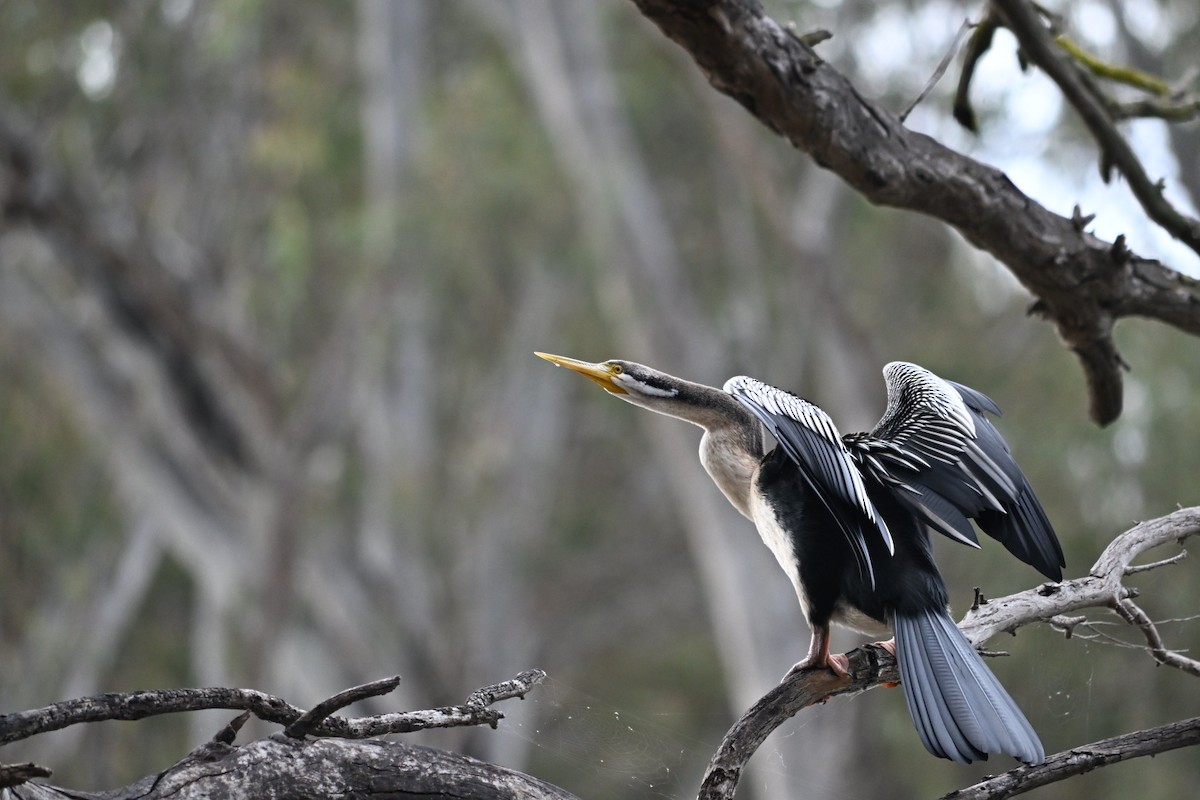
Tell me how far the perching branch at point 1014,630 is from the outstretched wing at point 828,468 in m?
0.15

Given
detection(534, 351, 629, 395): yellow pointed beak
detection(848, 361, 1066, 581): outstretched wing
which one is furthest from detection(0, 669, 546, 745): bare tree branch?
detection(534, 351, 629, 395): yellow pointed beak

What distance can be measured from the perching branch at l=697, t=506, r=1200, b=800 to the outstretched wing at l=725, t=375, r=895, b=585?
0.15 metres

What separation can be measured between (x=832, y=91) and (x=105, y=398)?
6830 mm

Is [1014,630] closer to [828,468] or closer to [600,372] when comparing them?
[828,468]

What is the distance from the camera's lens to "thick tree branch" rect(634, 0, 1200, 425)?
6.28 ft

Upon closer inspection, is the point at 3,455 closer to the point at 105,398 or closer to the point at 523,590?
the point at 105,398

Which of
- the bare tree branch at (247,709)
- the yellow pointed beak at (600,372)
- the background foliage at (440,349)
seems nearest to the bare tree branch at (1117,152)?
the yellow pointed beak at (600,372)

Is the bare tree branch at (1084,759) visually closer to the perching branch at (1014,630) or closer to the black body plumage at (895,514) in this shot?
the perching branch at (1014,630)

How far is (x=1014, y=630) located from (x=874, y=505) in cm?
31

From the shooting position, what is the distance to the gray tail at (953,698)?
1558mm

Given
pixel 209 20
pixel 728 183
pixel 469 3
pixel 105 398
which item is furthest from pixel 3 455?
pixel 728 183

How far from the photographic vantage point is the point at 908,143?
2.18 metres

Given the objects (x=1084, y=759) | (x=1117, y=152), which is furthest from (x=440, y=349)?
(x=1084, y=759)

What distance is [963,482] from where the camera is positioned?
1972 mm
